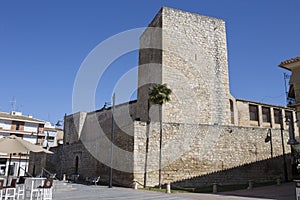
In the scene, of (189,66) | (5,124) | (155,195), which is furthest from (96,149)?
(5,124)

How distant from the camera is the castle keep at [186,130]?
1644 centimetres

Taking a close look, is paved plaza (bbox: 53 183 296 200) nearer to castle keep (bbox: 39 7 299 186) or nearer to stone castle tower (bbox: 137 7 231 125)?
castle keep (bbox: 39 7 299 186)

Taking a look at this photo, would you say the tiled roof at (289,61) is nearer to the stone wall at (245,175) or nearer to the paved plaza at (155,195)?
the paved plaza at (155,195)

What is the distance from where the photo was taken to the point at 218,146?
18.0 m

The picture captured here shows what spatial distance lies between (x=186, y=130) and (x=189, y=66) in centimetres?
596

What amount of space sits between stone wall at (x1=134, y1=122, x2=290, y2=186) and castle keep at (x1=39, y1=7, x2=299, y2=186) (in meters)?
0.06

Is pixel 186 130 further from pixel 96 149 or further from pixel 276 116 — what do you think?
pixel 276 116

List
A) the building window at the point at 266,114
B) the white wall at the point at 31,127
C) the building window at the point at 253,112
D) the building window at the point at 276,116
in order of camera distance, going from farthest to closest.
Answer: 1. the white wall at the point at 31,127
2. the building window at the point at 276,116
3. the building window at the point at 266,114
4. the building window at the point at 253,112

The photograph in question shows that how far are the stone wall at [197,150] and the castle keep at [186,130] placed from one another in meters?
0.06

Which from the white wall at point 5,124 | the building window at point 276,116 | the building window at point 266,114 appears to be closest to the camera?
the building window at point 266,114

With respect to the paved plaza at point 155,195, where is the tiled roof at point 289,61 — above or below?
above

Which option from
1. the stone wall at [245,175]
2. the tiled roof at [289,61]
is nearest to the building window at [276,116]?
the stone wall at [245,175]

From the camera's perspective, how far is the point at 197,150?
57.3 ft

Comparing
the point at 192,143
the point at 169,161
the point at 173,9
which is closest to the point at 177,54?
the point at 173,9
